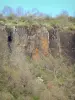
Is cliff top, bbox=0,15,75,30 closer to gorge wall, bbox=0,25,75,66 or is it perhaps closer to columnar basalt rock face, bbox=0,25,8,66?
gorge wall, bbox=0,25,75,66

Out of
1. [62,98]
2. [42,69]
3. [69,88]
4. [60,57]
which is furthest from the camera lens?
[60,57]

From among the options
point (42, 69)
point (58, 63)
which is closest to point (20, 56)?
point (42, 69)

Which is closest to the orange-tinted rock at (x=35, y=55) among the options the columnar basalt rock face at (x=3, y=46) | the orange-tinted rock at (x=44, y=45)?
the orange-tinted rock at (x=44, y=45)

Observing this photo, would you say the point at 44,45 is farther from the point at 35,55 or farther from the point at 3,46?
the point at 3,46

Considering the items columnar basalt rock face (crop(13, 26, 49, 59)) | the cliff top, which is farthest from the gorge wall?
the cliff top

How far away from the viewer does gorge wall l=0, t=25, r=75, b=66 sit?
14.4 metres

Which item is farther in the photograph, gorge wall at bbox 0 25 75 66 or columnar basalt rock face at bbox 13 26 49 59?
columnar basalt rock face at bbox 13 26 49 59

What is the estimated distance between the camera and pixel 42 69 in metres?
14.8

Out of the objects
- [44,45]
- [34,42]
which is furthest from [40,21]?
[34,42]

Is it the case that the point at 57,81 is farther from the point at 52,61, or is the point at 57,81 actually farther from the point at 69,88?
the point at 52,61

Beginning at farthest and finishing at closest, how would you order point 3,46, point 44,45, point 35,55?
point 44,45 < point 35,55 < point 3,46

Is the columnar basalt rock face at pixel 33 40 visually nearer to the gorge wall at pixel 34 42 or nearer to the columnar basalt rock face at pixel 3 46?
the gorge wall at pixel 34 42

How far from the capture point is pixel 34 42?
15.6 meters

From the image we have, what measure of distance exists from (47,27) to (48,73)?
313 cm
